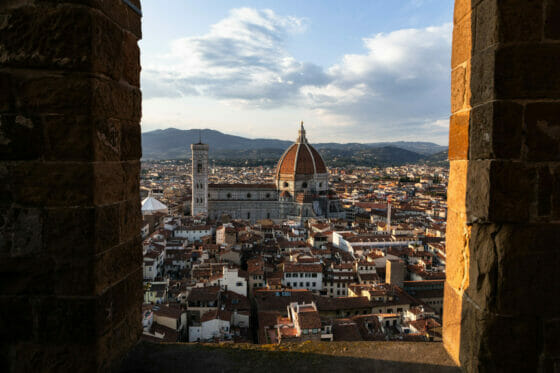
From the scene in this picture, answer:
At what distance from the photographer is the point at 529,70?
1.65 m

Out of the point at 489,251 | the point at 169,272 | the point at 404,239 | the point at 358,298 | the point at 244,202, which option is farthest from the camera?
the point at 244,202

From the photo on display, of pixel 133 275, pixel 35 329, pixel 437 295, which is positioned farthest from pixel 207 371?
pixel 437 295

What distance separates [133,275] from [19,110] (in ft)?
3.21

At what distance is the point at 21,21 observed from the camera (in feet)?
5.25

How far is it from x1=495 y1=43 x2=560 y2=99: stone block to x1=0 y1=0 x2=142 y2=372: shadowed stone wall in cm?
181

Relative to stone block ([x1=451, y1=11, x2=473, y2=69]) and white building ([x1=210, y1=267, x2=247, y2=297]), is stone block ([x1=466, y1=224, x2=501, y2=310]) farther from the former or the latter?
white building ([x1=210, y1=267, x2=247, y2=297])

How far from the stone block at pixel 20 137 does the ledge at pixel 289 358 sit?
1135 millimetres

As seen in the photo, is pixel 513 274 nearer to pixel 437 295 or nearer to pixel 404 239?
pixel 437 295

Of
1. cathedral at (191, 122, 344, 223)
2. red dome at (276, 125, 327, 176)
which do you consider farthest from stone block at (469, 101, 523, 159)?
red dome at (276, 125, 327, 176)

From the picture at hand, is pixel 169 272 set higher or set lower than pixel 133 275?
lower

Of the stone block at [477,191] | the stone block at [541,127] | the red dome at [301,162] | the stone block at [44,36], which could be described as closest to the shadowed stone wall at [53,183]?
the stone block at [44,36]

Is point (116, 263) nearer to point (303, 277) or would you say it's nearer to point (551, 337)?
point (551, 337)

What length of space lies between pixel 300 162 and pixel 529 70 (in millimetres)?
42402

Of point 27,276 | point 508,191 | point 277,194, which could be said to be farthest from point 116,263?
point 277,194
